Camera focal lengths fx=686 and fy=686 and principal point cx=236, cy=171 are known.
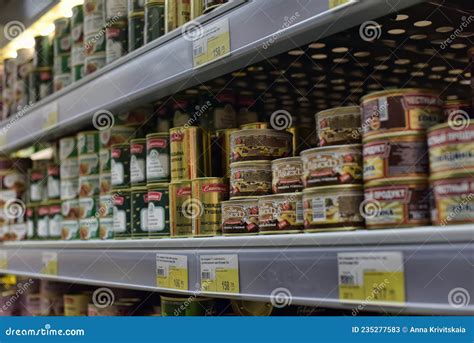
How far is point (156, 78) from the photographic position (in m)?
1.61

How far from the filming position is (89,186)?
6.91 feet

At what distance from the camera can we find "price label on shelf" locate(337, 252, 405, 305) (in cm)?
94

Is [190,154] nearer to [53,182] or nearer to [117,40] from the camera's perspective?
[117,40]

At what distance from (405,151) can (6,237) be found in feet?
6.91

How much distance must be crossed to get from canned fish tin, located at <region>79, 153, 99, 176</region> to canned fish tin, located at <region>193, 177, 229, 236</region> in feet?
2.21

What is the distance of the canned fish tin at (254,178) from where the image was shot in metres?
1.36

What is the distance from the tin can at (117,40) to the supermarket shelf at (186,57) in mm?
78

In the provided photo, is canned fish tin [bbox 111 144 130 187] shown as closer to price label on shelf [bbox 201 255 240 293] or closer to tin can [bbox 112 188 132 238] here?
tin can [bbox 112 188 132 238]

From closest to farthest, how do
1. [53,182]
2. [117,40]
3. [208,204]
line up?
[208,204] → [117,40] → [53,182]

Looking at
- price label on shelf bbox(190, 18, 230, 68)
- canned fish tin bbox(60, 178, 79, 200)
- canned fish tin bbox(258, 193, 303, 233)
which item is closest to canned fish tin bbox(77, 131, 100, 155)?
canned fish tin bbox(60, 178, 79, 200)

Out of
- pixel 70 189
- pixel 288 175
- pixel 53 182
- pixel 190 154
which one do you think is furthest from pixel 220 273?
pixel 53 182
